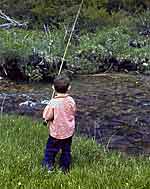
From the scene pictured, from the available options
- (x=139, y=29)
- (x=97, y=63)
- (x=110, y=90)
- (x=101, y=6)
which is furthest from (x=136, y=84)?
(x=101, y=6)

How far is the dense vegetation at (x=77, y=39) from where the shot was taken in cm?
1842

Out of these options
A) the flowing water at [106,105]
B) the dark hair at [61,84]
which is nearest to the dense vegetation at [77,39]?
the flowing water at [106,105]

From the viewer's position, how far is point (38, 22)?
27.3 meters

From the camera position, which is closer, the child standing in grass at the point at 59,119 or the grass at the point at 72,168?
the grass at the point at 72,168

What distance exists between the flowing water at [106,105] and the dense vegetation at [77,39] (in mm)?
1149

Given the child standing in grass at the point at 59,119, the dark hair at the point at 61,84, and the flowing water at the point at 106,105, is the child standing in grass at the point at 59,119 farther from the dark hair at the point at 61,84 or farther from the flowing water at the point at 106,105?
the flowing water at the point at 106,105

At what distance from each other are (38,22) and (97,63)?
793cm

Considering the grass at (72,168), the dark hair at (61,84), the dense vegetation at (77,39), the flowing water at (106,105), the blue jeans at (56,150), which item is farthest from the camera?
the dense vegetation at (77,39)

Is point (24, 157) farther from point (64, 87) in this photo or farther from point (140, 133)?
point (140, 133)

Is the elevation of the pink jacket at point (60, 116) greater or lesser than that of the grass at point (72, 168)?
greater

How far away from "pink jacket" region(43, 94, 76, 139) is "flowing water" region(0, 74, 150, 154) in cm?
300

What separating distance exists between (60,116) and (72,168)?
74cm

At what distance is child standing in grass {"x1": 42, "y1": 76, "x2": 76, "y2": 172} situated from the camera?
7152 millimetres

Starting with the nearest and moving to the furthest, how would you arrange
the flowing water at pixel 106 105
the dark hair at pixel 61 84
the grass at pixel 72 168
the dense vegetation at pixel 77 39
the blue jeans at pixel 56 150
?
the grass at pixel 72 168
the dark hair at pixel 61 84
the blue jeans at pixel 56 150
the flowing water at pixel 106 105
the dense vegetation at pixel 77 39
